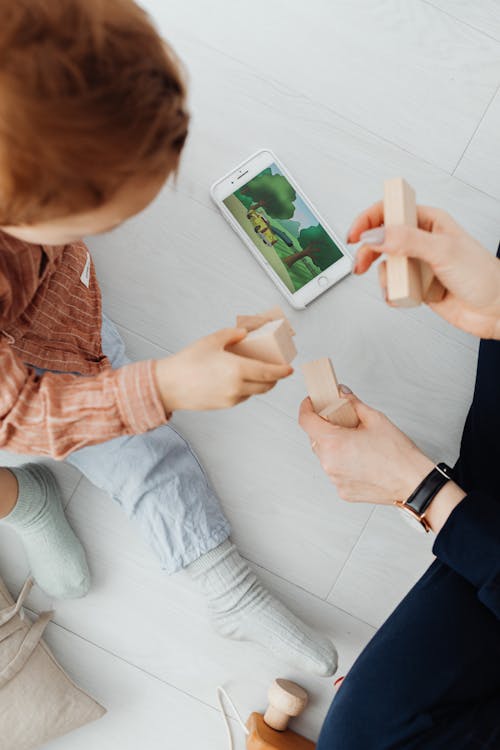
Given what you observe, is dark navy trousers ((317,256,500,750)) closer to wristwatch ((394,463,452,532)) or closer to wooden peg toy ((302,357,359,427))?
wristwatch ((394,463,452,532))

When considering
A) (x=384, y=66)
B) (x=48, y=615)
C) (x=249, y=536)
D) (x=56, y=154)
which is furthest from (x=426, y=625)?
(x=384, y=66)

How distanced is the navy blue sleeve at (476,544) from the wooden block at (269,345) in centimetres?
26

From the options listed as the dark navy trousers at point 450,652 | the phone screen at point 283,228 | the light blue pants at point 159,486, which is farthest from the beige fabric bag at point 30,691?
the phone screen at point 283,228

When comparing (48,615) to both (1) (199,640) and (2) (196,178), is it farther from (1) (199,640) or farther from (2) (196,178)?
(2) (196,178)

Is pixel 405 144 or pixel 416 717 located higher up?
pixel 405 144

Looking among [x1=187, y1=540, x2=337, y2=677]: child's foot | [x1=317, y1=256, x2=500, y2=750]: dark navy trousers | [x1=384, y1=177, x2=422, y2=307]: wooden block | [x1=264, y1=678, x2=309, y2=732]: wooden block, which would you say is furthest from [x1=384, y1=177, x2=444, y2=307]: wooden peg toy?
[x1=264, y1=678, x2=309, y2=732]: wooden block

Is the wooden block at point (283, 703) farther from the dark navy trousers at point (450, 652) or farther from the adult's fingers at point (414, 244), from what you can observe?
the adult's fingers at point (414, 244)

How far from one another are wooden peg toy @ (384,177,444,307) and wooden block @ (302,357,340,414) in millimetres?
149

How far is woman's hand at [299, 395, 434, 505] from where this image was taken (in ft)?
2.43

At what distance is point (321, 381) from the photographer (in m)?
0.75

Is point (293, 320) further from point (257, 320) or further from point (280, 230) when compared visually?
point (257, 320)

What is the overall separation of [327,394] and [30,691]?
0.56 m

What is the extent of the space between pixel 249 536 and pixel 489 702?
0.36 m

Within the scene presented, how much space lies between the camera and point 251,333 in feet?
2.03
